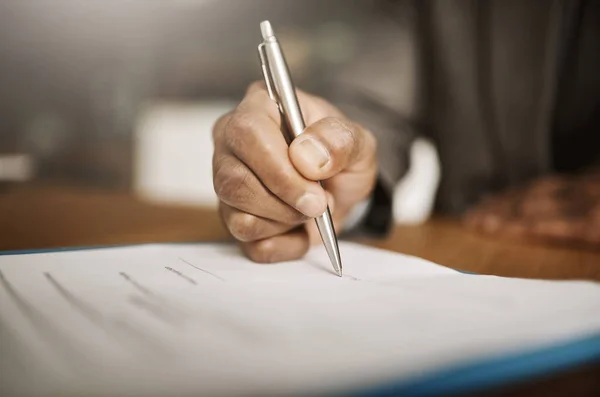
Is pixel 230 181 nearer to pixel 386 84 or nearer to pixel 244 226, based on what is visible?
pixel 244 226

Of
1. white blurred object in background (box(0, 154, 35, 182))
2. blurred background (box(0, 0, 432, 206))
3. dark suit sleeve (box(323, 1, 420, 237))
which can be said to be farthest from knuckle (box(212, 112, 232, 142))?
white blurred object in background (box(0, 154, 35, 182))

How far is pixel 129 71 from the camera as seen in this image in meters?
1.02

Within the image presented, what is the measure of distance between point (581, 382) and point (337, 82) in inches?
20.0

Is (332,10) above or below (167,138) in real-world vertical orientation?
above

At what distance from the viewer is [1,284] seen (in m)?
0.25

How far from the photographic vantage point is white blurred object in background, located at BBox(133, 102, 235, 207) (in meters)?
0.76

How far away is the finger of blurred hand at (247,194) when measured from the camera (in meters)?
0.31

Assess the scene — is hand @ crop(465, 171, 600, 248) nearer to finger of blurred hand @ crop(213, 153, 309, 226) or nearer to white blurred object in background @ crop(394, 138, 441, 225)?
white blurred object in background @ crop(394, 138, 441, 225)

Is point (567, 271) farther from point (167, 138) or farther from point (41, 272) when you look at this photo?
point (167, 138)

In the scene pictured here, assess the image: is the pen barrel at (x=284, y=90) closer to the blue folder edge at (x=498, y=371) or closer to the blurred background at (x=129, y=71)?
the blue folder edge at (x=498, y=371)

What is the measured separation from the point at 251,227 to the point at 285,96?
80 millimetres

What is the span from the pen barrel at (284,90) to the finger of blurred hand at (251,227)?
0.17 feet

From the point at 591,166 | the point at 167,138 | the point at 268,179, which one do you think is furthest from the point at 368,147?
the point at 167,138

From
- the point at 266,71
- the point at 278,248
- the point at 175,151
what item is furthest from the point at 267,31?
the point at 175,151
